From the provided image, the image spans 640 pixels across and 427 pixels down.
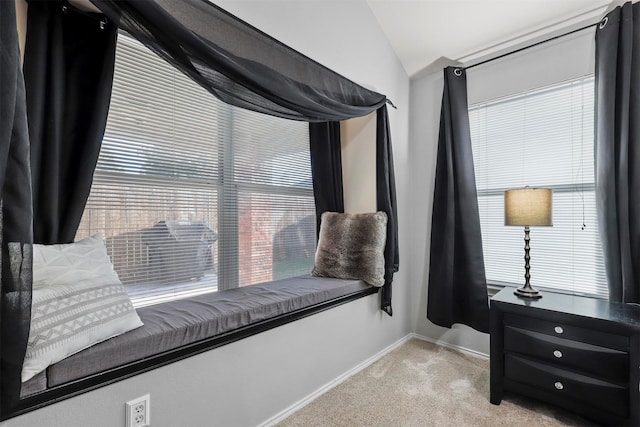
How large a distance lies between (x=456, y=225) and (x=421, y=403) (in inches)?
55.4

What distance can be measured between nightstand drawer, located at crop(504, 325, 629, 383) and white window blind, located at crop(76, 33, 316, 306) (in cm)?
161

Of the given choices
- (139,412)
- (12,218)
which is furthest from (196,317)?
(12,218)

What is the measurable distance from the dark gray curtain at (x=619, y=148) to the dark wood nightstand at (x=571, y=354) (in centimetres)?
27

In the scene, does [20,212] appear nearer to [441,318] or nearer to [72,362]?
[72,362]

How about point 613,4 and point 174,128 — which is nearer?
point 174,128

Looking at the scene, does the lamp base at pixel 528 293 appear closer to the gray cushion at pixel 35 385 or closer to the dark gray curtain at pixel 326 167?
the dark gray curtain at pixel 326 167

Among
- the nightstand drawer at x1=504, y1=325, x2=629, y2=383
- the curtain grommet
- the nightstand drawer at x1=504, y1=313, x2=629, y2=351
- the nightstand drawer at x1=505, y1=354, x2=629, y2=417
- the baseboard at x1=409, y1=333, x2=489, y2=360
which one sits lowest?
the baseboard at x1=409, y1=333, x2=489, y2=360

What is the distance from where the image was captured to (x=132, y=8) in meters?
1.03

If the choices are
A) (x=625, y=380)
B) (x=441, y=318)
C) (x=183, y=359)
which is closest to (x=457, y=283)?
(x=441, y=318)

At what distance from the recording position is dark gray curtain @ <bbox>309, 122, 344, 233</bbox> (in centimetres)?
262

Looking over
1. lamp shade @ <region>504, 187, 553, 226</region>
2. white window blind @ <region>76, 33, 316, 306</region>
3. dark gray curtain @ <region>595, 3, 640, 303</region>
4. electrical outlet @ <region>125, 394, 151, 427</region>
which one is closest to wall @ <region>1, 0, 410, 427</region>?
electrical outlet @ <region>125, 394, 151, 427</region>

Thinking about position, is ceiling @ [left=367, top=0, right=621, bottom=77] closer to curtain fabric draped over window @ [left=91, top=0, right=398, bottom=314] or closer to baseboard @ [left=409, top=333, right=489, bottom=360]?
curtain fabric draped over window @ [left=91, top=0, right=398, bottom=314]

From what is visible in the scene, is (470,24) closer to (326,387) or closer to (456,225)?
(456,225)

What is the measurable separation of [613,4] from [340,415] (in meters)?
3.14
